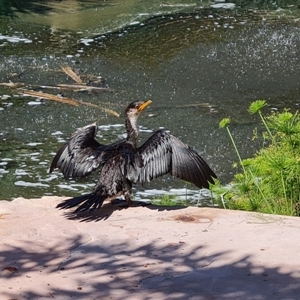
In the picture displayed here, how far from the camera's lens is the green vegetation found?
6445mm

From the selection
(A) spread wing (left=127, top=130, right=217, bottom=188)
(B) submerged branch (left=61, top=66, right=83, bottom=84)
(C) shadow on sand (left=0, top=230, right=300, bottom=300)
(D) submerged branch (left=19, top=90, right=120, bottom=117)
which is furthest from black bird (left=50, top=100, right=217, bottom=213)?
(B) submerged branch (left=61, top=66, right=83, bottom=84)

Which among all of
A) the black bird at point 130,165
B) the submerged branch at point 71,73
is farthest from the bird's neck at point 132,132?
the submerged branch at point 71,73

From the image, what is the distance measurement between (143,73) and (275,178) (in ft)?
20.3

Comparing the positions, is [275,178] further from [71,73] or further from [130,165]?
[71,73]

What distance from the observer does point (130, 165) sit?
20.5 ft

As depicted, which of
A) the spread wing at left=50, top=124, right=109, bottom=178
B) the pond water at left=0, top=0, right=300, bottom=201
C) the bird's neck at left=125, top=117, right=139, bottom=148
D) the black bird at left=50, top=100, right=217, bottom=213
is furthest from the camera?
the pond water at left=0, top=0, right=300, bottom=201

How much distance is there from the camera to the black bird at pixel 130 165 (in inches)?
242

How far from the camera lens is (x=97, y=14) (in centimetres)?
1583

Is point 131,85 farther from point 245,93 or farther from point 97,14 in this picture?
point 97,14

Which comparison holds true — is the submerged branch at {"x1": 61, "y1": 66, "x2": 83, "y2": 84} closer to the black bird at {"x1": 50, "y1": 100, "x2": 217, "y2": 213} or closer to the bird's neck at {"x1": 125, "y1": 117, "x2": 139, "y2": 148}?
the bird's neck at {"x1": 125, "y1": 117, "x2": 139, "y2": 148}

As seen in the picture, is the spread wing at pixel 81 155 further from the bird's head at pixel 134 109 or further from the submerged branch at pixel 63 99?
the submerged branch at pixel 63 99

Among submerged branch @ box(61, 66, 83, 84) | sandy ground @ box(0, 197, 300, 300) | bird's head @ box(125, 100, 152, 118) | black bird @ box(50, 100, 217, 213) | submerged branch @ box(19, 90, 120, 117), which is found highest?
bird's head @ box(125, 100, 152, 118)

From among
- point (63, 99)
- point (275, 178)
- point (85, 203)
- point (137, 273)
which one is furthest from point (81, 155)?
point (63, 99)

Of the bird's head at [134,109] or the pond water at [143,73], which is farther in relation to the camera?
the pond water at [143,73]
